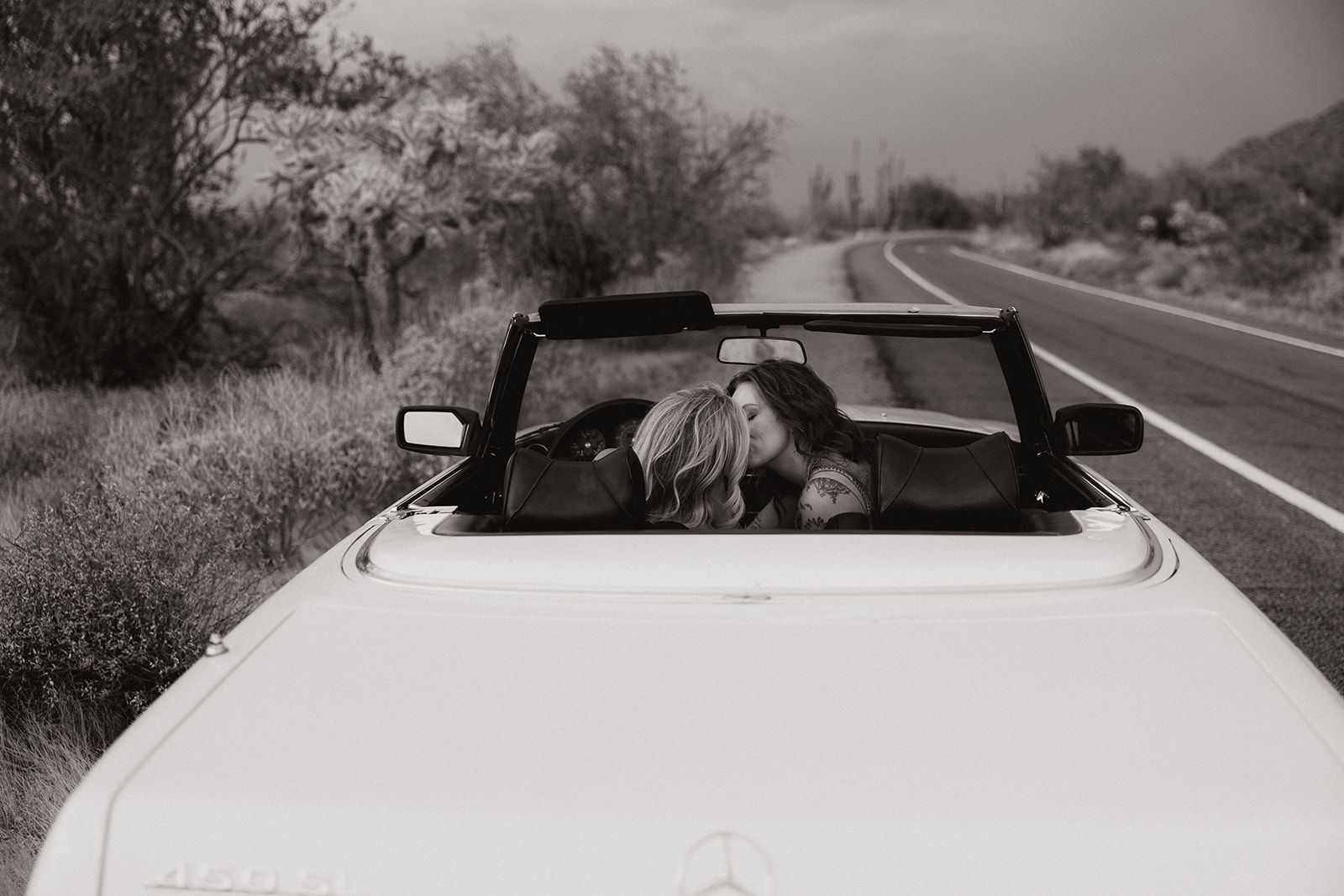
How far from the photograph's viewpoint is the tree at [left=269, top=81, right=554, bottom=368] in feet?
35.9

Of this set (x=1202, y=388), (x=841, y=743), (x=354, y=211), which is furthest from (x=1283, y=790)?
(x=1202, y=388)

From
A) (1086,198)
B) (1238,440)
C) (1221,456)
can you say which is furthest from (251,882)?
(1086,198)

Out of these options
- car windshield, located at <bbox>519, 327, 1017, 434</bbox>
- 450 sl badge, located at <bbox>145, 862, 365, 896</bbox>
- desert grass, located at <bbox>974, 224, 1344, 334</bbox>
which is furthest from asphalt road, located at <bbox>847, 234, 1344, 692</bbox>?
450 sl badge, located at <bbox>145, 862, 365, 896</bbox>

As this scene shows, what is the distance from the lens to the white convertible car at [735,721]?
4.24 feet

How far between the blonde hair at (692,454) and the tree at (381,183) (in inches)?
328

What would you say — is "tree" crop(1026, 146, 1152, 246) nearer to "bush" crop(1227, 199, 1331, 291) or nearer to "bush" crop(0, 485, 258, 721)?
"bush" crop(1227, 199, 1331, 291)

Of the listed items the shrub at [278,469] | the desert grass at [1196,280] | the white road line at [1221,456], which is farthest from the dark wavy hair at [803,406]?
the desert grass at [1196,280]

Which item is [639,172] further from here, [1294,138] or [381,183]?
[1294,138]

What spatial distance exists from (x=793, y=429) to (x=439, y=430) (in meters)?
1.00

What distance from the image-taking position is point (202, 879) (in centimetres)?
133

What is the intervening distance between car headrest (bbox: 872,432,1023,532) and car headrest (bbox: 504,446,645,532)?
56cm

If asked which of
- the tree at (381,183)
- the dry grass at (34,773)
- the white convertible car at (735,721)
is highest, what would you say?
the tree at (381,183)

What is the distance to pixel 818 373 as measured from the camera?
13234mm

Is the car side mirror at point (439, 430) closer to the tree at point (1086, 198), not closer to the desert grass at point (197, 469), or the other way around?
the desert grass at point (197, 469)
